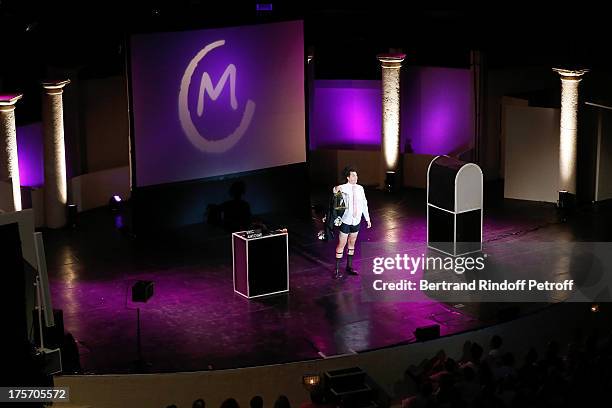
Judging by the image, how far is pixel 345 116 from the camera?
72.5 feet

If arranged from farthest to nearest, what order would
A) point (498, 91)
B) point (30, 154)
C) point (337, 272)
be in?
point (498, 91)
point (30, 154)
point (337, 272)

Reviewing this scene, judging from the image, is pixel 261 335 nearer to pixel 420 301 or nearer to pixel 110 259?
pixel 420 301

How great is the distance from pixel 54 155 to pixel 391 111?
5700 mm

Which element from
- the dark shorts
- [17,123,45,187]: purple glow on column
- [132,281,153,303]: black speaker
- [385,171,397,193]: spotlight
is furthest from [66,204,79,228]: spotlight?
[132,281,153,303]: black speaker

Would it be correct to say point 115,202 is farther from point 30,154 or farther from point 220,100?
point 220,100

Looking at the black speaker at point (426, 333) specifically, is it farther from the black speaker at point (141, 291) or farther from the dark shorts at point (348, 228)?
the black speaker at point (141, 291)

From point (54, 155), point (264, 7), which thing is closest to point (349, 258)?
point (264, 7)

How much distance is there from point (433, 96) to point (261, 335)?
858 centimetres

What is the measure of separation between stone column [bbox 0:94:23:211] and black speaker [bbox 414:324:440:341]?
6785mm

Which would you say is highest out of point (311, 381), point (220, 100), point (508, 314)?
point (220, 100)

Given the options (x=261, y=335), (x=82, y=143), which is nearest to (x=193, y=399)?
(x=261, y=335)

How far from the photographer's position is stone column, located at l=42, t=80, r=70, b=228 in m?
18.3

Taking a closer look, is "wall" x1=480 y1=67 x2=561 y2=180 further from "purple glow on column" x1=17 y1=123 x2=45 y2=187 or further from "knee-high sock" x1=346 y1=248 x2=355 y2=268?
"purple glow on column" x1=17 y1=123 x2=45 y2=187

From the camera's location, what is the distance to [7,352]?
33.5ft
